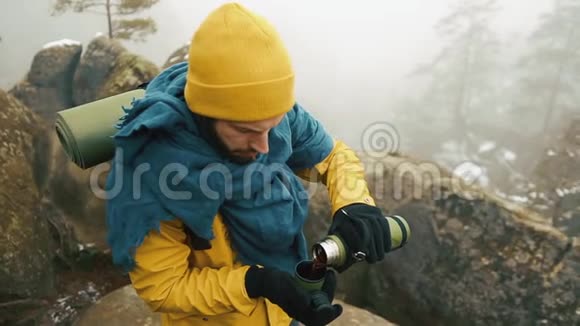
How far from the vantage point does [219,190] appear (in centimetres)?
183

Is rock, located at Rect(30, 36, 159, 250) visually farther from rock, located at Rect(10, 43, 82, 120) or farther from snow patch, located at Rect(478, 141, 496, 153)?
snow patch, located at Rect(478, 141, 496, 153)

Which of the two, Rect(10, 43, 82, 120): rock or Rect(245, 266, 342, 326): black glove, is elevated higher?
Rect(245, 266, 342, 326): black glove

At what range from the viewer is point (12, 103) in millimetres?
4633

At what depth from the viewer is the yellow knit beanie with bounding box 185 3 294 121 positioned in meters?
1.59

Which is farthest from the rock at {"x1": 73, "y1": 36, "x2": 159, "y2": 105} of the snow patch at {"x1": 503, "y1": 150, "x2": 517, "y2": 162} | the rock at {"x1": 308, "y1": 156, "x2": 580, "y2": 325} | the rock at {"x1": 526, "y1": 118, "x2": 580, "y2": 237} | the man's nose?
the snow patch at {"x1": 503, "y1": 150, "x2": 517, "y2": 162}

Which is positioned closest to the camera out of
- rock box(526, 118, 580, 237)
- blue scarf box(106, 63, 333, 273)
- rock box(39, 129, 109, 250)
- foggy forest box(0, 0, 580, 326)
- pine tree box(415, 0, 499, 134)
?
blue scarf box(106, 63, 333, 273)

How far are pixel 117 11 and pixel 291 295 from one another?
1032 cm

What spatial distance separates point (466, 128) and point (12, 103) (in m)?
29.2

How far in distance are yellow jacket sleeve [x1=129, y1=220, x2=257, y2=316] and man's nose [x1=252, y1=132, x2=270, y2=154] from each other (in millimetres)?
437

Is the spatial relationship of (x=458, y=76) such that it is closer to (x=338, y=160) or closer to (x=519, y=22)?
(x=519, y=22)

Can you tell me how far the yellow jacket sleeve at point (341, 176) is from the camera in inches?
91.9

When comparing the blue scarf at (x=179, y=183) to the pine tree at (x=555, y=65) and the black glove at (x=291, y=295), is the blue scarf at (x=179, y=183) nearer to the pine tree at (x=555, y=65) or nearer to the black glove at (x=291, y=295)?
the black glove at (x=291, y=295)

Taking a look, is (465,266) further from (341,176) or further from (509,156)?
(509,156)

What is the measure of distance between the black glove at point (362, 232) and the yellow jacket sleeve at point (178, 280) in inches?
18.3
